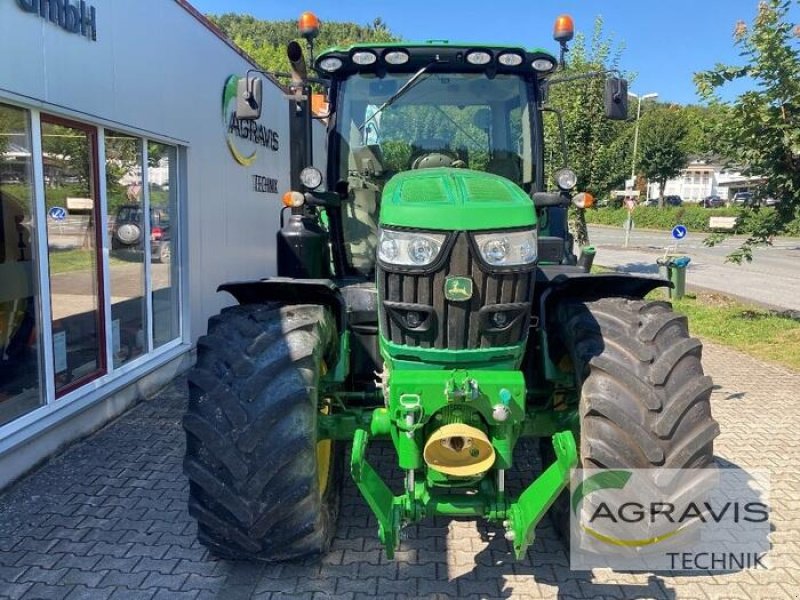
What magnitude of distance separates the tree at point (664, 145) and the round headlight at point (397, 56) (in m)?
50.1

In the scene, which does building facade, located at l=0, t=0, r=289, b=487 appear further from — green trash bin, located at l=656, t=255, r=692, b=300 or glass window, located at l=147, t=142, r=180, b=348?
green trash bin, located at l=656, t=255, r=692, b=300

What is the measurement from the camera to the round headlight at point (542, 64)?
4199 millimetres

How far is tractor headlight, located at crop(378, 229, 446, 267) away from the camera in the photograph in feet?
9.22

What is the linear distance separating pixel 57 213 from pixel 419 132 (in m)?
2.77

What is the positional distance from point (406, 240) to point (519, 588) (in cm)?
171

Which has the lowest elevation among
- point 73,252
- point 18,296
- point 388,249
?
point 18,296

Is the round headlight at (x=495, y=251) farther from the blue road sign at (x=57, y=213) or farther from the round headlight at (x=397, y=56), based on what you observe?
the blue road sign at (x=57, y=213)

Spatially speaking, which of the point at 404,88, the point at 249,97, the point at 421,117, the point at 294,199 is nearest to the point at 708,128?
Result: the point at 421,117

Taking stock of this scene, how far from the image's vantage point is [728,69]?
926 centimetres

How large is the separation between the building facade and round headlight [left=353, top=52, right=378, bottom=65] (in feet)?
6.89

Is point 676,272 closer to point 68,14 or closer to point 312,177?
point 312,177

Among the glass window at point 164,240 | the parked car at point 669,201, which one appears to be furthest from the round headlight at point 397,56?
the parked car at point 669,201

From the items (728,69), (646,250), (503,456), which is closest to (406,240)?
(503,456)

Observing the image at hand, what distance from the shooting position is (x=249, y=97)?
392cm
